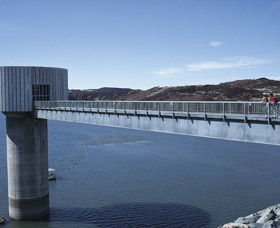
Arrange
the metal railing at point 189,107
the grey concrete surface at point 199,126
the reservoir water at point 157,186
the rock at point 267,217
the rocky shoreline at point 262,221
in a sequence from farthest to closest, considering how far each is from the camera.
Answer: the reservoir water at point 157,186
the rock at point 267,217
the rocky shoreline at point 262,221
the metal railing at point 189,107
the grey concrete surface at point 199,126

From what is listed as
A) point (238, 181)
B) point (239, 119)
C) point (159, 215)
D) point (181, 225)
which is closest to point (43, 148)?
point (159, 215)

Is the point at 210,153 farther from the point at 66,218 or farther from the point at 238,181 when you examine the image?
the point at 66,218

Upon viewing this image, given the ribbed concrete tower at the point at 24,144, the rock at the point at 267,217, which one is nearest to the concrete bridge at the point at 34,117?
the ribbed concrete tower at the point at 24,144

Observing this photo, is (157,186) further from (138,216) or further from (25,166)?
(25,166)

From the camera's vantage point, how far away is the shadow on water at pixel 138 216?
26.2m

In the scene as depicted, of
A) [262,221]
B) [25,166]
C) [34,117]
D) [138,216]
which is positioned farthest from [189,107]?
[25,166]

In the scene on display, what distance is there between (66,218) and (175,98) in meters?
123

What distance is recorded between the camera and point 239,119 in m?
17.6

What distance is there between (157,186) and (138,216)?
787 cm

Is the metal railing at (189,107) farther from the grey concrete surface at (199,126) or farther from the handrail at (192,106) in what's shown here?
the grey concrete surface at (199,126)

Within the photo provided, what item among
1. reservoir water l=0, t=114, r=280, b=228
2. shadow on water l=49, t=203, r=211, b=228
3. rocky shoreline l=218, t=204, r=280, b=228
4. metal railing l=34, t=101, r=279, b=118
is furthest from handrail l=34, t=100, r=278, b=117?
reservoir water l=0, t=114, r=280, b=228

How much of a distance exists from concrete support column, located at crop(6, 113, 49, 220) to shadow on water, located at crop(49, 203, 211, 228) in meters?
2.13

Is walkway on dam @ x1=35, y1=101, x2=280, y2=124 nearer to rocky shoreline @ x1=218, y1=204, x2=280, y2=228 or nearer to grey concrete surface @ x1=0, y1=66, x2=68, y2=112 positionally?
grey concrete surface @ x1=0, y1=66, x2=68, y2=112

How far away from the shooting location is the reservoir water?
27.7m
